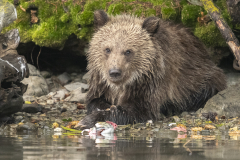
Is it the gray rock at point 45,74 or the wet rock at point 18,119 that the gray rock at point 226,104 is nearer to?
the wet rock at point 18,119

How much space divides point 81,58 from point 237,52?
5.45 meters

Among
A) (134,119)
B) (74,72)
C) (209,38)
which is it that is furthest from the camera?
(74,72)

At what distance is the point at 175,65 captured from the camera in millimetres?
7344

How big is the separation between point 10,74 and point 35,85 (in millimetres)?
3559

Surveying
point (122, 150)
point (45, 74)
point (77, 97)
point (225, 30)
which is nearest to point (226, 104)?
point (225, 30)

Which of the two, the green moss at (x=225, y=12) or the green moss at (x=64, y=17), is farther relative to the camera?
the green moss at (x=64, y=17)

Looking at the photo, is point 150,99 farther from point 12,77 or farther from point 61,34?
point 61,34

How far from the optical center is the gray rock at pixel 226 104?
681 centimetres

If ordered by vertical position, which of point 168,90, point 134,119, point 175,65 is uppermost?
point 175,65

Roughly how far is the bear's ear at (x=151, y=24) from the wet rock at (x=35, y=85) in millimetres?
3642

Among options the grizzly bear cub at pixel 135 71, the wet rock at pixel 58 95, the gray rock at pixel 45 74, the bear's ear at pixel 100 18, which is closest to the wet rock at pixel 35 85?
the wet rock at pixel 58 95

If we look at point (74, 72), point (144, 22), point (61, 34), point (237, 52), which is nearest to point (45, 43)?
point (61, 34)

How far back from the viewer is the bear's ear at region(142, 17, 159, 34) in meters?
6.77

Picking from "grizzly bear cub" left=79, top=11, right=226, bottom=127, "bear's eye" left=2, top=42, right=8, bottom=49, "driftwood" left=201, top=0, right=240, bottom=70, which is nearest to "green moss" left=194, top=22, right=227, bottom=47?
"driftwood" left=201, top=0, right=240, bottom=70
